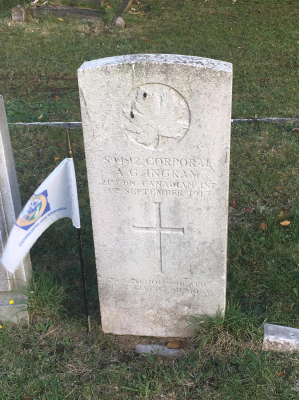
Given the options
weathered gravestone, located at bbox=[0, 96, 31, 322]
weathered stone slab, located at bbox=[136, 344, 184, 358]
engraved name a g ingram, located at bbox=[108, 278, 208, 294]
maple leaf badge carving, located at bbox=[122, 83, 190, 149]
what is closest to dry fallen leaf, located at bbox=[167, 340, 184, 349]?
weathered stone slab, located at bbox=[136, 344, 184, 358]

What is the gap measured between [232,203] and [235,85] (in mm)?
3533

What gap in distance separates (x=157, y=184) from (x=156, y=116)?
467 mm

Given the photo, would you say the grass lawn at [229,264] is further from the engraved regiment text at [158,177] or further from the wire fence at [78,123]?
the engraved regiment text at [158,177]

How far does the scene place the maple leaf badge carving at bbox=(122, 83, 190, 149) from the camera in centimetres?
273

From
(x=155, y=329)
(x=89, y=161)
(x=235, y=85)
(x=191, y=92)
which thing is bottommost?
(x=155, y=329)

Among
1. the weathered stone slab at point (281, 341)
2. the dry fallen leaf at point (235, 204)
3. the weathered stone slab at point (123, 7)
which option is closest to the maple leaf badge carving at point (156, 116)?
the weathered stone slab at point (281, 341)

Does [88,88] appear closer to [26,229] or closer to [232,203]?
[26,229]

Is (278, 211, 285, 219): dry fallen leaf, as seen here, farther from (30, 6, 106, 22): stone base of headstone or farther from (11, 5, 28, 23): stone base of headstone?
(11, 5, 28, 23): stone base of headstone

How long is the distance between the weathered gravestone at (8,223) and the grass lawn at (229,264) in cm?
11

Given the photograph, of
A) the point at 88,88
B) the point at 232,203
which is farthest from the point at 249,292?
the point at 88,88

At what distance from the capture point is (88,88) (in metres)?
2.76

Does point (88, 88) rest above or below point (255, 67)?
above

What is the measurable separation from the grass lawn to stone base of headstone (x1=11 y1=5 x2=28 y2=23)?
4.53 feet

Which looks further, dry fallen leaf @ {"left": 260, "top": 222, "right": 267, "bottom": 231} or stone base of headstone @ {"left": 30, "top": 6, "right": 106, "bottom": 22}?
stone base of headstone @ {"left": 30, "top": 6, "right": 106, "bottom": 22}
